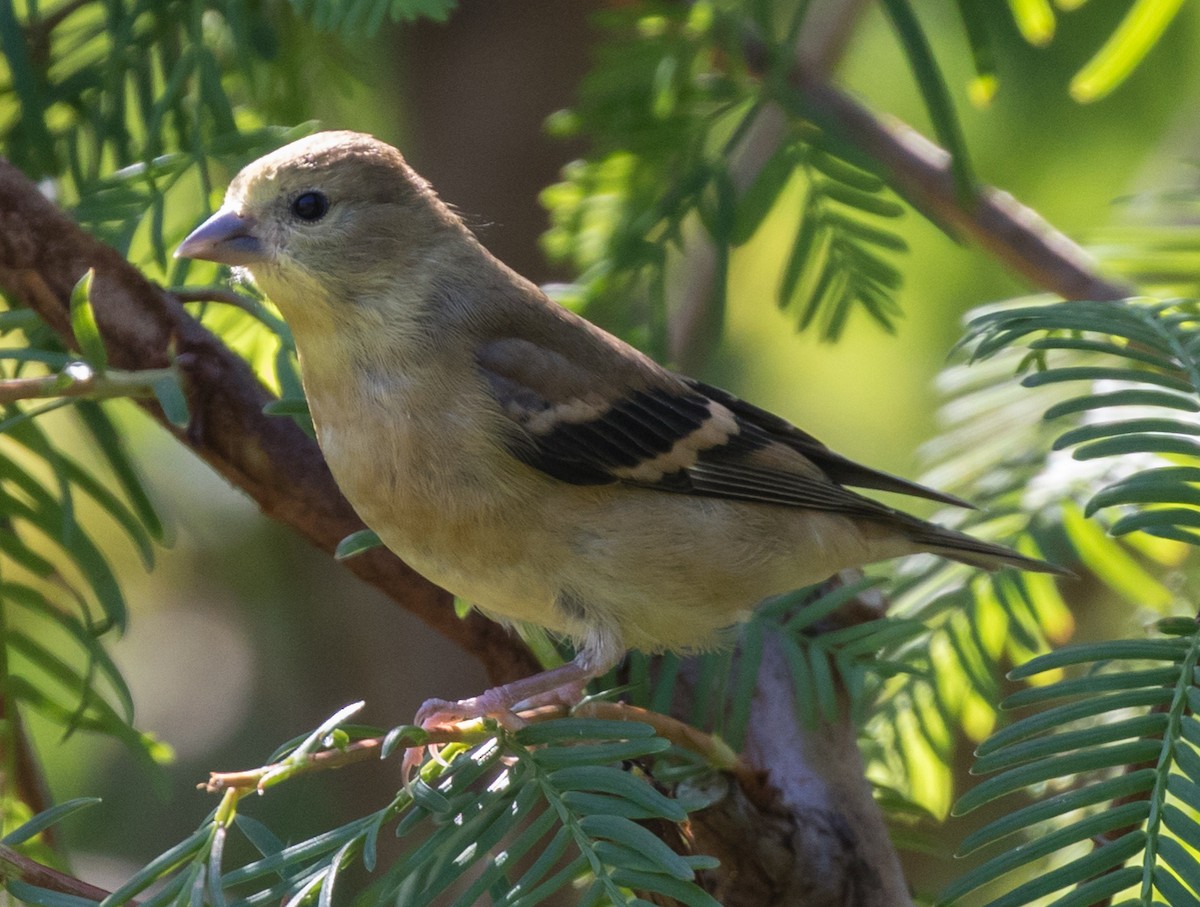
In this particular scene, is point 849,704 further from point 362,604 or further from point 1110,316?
point 362,604

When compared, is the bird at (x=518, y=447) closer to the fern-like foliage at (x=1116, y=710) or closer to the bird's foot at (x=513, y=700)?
the bird's foot at (x=513, y=700)

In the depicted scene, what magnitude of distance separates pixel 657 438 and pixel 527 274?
1547mm

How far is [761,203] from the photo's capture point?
8.34ft

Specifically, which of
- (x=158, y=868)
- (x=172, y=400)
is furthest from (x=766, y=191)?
(x=158, y=868)

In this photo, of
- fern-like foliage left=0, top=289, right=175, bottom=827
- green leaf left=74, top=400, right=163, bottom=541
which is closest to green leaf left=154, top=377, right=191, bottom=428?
fern-like foliage left=0, top=289, right=175, bottom=827

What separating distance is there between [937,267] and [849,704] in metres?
2.25

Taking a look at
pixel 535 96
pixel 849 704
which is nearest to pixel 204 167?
pixel 849 704

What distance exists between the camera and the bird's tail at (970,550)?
2.32 metres

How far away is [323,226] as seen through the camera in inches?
94.0

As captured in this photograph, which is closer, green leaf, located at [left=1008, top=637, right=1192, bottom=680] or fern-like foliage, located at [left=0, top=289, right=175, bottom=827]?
green leaf, located at [left=1008, top=637, right=1192, bottom=680]

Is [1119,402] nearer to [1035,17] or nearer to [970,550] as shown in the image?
[970,550]

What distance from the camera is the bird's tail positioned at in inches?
91.3

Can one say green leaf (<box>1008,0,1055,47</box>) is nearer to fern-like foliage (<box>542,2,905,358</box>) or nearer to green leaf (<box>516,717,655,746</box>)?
fern-like foliage (<box>542,2,905,358</box>)

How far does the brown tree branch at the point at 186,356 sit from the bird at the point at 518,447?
74 millimetres
